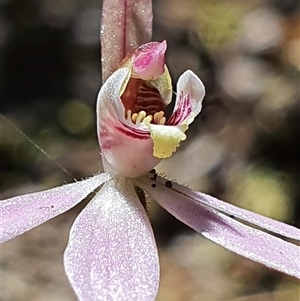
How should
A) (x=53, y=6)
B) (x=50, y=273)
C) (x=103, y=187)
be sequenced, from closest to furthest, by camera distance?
(x=103, y=187) → (x=50, y=273) → (x=53, y=6)

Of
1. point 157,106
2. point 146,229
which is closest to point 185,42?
point 157,106

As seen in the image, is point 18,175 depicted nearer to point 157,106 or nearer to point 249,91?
point 249,91

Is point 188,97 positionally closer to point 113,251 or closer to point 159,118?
point 159,118

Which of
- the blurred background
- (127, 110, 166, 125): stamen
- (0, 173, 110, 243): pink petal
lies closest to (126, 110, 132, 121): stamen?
(127, 110, 166, 125): stamen

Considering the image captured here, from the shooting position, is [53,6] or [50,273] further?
[53,6]

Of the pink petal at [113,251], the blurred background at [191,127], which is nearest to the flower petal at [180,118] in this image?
the pink petal at [113,251]

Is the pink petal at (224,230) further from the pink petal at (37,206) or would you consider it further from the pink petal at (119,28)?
the pink petal at (119,28)

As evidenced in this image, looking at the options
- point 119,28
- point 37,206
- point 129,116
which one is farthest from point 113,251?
point 119,28
